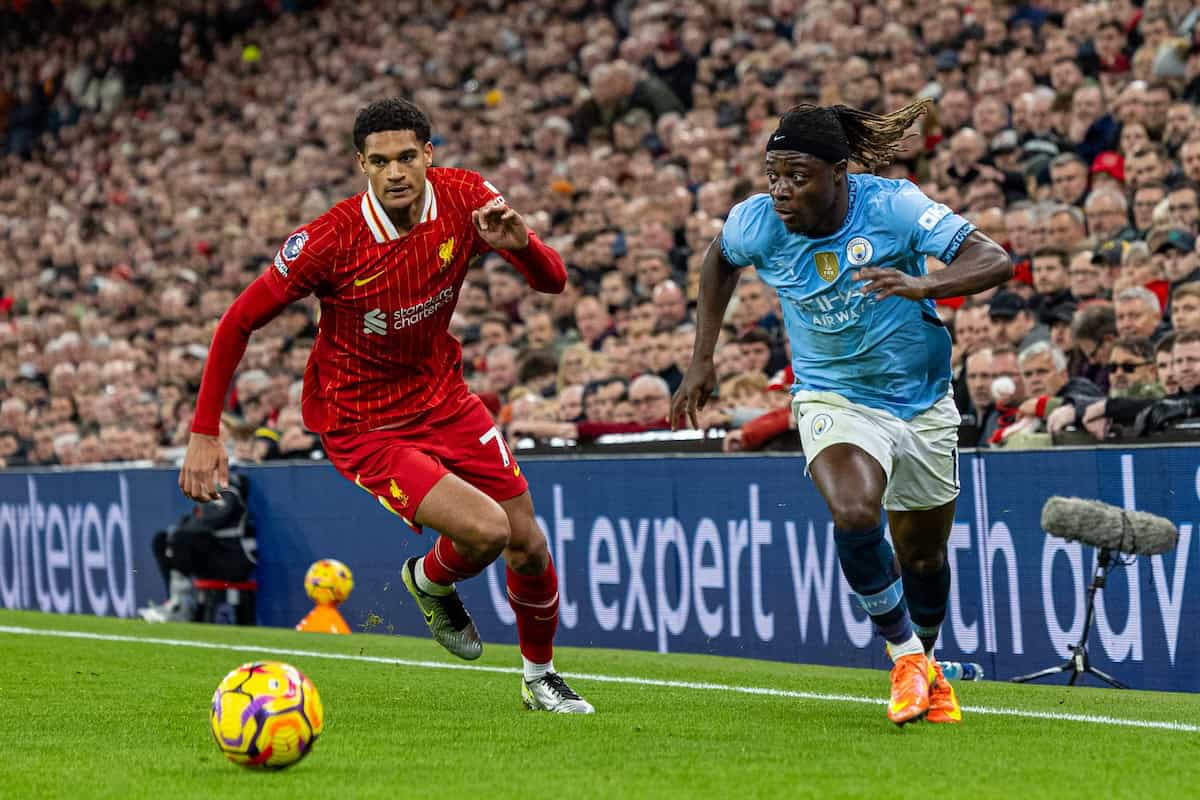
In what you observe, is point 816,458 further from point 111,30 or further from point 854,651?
point 111,30

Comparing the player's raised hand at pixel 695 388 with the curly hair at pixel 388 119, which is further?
the player's raised hand at pixel 695 388

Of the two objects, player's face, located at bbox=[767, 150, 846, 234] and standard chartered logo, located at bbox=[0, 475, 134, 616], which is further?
standard chartered logo, located at bbox=[0, 475, 134, 616]

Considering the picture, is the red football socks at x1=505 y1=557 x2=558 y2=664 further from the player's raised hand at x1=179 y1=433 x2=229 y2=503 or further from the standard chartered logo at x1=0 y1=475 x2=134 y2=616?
the standard chartered logo at x1=0 y1=475 x2=134 y2=616

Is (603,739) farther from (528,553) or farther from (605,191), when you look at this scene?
(605,191)

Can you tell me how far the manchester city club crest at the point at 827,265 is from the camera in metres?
7.02

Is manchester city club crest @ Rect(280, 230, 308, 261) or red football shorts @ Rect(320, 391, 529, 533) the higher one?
manchester city club crest @ Rect(280, 230, 308, 261)

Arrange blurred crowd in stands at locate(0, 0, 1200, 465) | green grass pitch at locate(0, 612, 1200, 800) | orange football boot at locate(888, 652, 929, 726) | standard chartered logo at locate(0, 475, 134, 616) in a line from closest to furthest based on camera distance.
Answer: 1. green grass pitch at locate(0, 612, 1200, 800)
2. orange football boot at locate(888, 652, 929, 726)
3. blurred crowd in stands at locate(0, 0, 1200, 465)
4. standard chartered logo at locate(0, 475, 134, 616)

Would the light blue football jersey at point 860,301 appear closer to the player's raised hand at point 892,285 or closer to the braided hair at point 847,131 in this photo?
the braided hair at point 847,131

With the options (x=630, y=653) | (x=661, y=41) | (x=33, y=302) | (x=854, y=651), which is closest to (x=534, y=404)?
(x=630, y=653)

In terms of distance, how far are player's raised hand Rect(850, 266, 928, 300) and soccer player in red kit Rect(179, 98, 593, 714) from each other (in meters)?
1.37

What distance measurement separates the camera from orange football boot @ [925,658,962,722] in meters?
6.93

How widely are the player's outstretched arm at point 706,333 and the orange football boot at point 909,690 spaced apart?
4.32 feet

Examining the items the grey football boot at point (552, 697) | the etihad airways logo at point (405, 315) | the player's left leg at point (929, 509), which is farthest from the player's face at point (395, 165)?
the player's left leg at point (929, 509)

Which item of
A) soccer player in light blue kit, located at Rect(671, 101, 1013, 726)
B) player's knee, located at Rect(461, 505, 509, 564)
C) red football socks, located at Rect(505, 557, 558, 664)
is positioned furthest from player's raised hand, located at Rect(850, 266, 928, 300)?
red football socks, located at Rect(505, 557, 558, 664)
